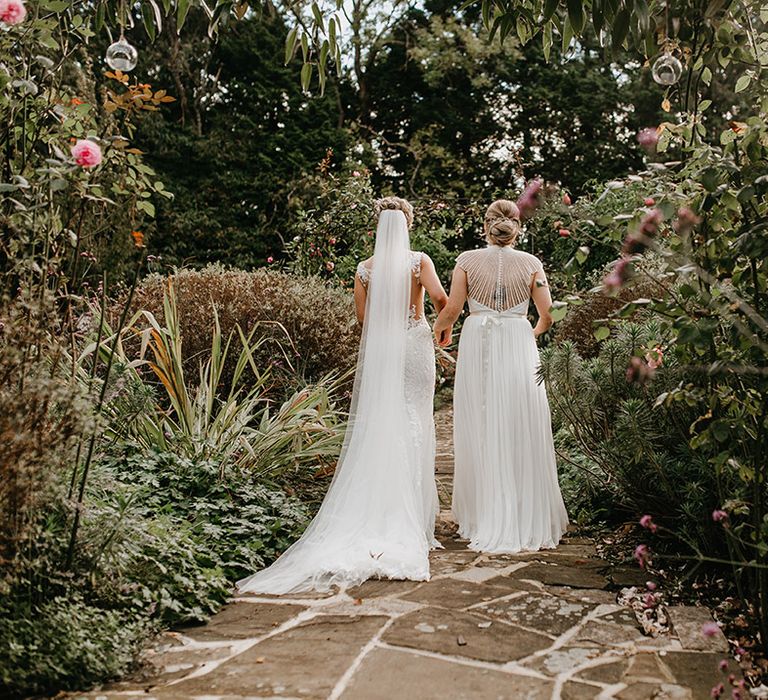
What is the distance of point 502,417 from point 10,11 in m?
3.52

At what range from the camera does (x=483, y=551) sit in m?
4.85

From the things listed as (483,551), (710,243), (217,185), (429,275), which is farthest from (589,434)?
(217,185)

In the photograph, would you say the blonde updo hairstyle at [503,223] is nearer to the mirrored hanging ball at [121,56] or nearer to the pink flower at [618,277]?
the pink flower at [618,277]

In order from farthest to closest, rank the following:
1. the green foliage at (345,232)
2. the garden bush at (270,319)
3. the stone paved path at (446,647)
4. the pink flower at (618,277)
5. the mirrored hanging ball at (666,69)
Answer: the green foliage at (345,232) < the garden bush at (270,319) < the mirrored hanging ball at (666,69) < the stone paved path at (446,647) < the pink flower at (618,277)

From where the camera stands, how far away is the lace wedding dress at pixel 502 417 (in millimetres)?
5102

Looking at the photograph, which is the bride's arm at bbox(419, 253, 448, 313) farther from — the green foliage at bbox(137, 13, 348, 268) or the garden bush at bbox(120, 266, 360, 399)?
the green foliage at bbox(137, 13, 348, 268)

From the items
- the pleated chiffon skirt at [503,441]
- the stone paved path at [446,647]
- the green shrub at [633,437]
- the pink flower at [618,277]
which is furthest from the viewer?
the pleated chiffon skirt at [503,441]

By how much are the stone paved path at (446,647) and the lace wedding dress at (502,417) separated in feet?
2.83

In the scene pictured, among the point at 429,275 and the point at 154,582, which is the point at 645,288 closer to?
the point at 429,275

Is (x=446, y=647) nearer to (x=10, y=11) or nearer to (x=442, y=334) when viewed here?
(x=442, y=334)

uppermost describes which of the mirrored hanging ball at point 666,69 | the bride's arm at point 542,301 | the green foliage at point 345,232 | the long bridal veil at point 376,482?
the green foliage at point 345,232

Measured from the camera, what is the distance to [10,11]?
2965 mm

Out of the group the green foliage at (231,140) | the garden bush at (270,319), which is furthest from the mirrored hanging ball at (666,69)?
→ the green foliage at (231,140)

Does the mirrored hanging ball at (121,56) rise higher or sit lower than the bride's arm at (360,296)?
higher
